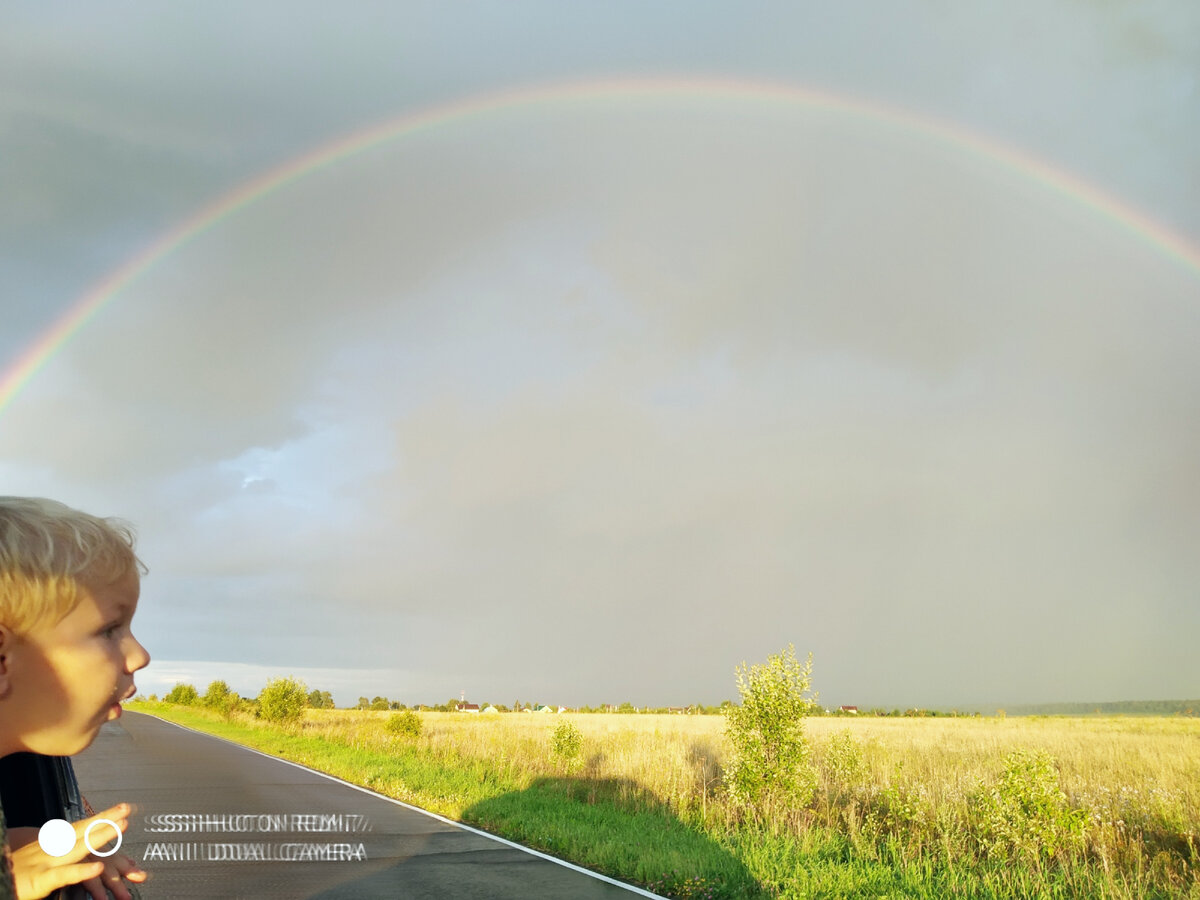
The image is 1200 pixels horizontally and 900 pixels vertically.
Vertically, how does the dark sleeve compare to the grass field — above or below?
above

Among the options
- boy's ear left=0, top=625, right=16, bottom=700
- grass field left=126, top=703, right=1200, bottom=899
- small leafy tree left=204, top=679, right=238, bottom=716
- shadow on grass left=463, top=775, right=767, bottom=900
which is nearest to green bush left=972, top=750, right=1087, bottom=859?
grass field left=126, top=703, right=1200, bottom=899

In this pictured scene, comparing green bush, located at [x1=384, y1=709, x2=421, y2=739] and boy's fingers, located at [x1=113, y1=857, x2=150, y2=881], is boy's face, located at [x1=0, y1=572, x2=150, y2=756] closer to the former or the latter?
boy's fingers, located at [x1=113, y1=857, x2=150, y2=881]

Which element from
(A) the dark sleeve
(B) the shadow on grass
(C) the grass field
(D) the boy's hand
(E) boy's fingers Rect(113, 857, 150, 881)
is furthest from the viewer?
(C) the grass field

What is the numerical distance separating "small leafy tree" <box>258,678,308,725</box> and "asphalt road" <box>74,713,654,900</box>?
26.1 m

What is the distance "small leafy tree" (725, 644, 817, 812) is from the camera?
16.4 metres

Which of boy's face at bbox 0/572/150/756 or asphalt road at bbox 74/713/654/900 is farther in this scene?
asphalt road at bbox 74/713/654/900

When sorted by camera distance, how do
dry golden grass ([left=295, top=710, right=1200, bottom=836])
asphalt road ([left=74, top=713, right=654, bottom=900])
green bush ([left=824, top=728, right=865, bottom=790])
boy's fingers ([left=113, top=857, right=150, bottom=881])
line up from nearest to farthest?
1. boy's fingers ([left=113, top=857, right=150, bottom=881])
2. asphalt road ([left=74, top=713, right=654, bottom=900])
3. dry golden grass ([left=295, top=710, right=1200, bottom=836])
4. green bush ([left=824, top=728, right=865, bottom=790])

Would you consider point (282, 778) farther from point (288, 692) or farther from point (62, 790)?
point (288, 692)

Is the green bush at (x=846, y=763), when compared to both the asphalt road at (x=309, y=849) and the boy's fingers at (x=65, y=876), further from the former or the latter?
the boy's fingers at (x=65, y=876)

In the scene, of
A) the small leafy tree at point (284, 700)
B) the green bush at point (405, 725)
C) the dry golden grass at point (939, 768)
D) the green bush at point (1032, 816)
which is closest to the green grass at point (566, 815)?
the dry golden grass at point (939, 768)

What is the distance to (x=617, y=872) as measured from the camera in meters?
10.7

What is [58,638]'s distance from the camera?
1.12 meters

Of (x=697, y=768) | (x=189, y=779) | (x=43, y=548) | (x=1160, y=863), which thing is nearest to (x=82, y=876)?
(x=43, y=548)

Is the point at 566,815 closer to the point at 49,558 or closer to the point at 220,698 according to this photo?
the point at 49,558
